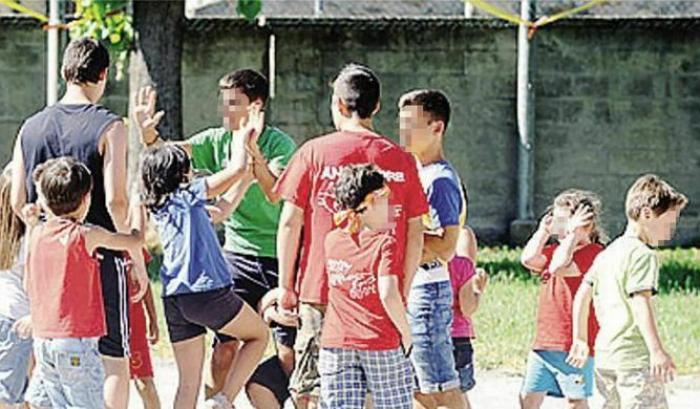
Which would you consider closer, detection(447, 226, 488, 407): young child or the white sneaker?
the white sneaker

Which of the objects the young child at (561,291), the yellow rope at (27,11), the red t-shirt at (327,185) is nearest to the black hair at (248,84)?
the red t-shirt at (327,185)

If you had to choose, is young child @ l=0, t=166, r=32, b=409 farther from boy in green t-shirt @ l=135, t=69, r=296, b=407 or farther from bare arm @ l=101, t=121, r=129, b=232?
boy in green t-shirt @ l=135, t=69, r=296, b=407

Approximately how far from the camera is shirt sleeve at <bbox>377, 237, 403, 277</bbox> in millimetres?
5949

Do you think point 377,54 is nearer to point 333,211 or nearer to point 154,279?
point 154,279

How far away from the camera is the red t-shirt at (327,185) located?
614cm

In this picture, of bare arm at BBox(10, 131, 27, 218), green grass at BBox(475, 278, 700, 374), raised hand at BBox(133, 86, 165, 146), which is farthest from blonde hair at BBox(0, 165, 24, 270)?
green grass at BBox(475, 278, 700, 374)

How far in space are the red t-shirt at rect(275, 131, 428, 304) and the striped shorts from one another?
29 cm

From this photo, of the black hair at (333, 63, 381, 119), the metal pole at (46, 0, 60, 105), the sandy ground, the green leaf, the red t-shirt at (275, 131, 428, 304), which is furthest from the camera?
the metal pole at (46, 0, 60, 105)

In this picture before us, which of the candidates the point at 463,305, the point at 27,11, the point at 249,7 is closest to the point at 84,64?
the point at 463,305

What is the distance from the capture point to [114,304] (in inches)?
258

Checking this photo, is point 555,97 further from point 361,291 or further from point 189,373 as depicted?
point 361,291

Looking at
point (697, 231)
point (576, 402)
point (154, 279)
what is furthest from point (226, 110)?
point (697, 231)

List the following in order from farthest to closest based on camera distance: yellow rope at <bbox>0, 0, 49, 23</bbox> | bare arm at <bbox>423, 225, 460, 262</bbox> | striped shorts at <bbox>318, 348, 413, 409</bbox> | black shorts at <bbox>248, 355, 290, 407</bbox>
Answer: yellow rope at <bbox>0, 0, 49, 23</bbox> < black shorts at <bbox>248, 355, 290, 407</bbox> < bare arm at <bbox>423, 225, 460, 262</bbox> < striped shorts at <bbox>318, 348, 413, 409</bbox>

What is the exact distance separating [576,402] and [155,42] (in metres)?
7.50
